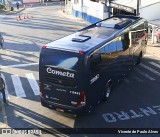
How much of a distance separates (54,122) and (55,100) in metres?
0.94

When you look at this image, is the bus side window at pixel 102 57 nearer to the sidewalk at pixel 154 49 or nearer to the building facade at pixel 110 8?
the sidewalk at pixel 154 49

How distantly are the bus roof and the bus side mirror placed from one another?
432 millimetres

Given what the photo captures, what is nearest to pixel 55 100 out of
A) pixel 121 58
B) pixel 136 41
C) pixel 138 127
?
pixel 138 127

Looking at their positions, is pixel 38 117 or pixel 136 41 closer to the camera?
pixel 38 117

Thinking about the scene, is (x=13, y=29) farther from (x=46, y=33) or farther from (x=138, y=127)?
(x=138, y=127)

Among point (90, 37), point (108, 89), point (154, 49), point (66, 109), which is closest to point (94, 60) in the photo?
point (90, 37)

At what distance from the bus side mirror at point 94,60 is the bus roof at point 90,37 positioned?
432 mm

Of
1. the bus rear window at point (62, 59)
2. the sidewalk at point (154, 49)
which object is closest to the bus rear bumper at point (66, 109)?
the bus rear window at point (62, 59)

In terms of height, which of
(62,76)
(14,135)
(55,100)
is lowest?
(14,135)

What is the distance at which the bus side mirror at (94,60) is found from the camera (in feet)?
41.4

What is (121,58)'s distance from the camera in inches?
640

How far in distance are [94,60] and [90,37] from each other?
5.38 ft

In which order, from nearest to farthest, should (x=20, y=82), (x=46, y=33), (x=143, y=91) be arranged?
(x=143, y=91) → (x=20, y=82) → (x=46, y=33)

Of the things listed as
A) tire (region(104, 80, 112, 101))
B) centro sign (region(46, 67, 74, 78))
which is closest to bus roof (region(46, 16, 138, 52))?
centro sign (region(46, 67, 74, 78))
